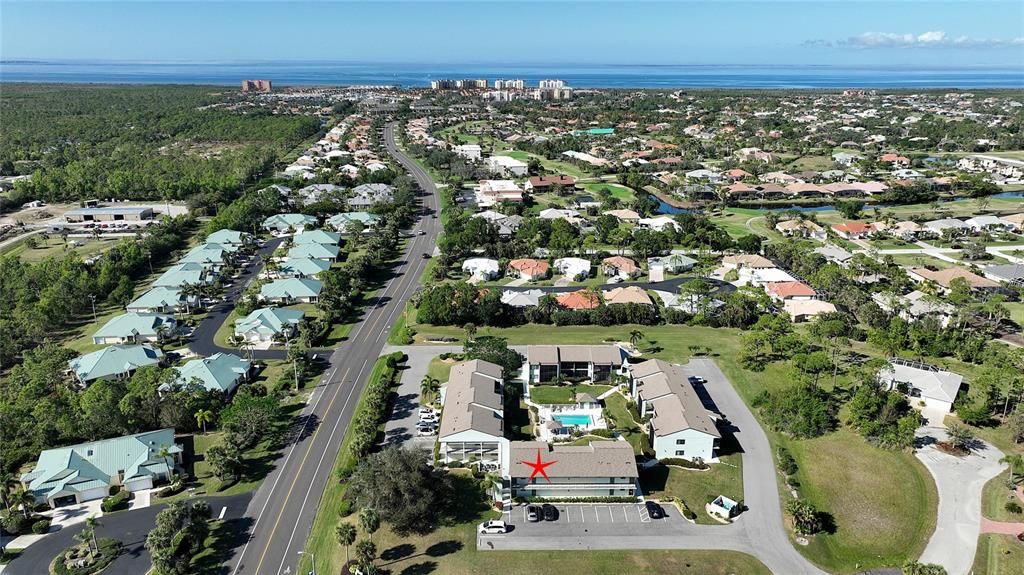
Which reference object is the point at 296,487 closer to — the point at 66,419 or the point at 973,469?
the point at 66,419

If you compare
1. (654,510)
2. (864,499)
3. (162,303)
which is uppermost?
(162,303)

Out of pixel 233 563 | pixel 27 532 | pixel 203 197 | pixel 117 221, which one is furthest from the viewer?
pixel 203 197

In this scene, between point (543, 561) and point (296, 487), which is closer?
point (543, 561)

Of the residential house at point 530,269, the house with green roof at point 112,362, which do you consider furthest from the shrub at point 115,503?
the residential house at point 530,269

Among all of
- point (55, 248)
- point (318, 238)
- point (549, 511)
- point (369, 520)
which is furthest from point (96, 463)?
point (55, 248)

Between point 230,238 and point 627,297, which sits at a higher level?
point 230,238

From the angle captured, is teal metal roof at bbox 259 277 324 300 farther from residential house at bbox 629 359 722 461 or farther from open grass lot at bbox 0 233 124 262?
residential house at bbox 629 359 722 461

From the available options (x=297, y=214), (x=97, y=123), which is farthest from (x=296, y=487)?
(x=97, y=123)

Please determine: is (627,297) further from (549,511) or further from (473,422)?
(549,511)
